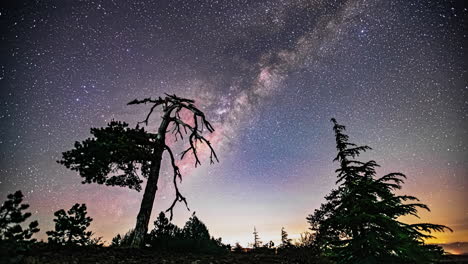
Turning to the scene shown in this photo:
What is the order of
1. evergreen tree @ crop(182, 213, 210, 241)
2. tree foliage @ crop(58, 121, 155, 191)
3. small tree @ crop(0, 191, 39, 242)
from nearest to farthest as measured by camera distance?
small tree @ crop(0, 191, 39, 242) < tree foliage @ crop(58, 121, 155, 191) < evergreen tree @ crop(182, 213, 210, 241)

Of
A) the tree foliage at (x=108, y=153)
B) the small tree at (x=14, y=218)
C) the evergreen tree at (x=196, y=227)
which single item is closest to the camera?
the small tree at (x=14, y=218)

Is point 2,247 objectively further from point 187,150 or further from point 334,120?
point 334,120

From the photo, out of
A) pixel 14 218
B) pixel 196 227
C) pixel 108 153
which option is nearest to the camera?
pixel 14 218

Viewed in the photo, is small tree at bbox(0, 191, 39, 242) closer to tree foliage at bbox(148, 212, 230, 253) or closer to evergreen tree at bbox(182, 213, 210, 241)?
tree foliage at bbox(148, 212, 230, 253)

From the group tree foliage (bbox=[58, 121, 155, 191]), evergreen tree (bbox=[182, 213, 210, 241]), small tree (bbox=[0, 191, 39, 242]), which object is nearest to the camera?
small tree (bbox=[0, 191, 39, 242])

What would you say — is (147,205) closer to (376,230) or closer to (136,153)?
(136,153)

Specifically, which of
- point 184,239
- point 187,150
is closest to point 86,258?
point 184,239

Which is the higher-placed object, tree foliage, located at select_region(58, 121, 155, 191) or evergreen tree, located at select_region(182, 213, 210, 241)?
tree foliage, located at select_region(58, 121, 155, 191)

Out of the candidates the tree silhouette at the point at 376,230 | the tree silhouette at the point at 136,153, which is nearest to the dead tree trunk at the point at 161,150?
the tree silhouette at the point at 136,153

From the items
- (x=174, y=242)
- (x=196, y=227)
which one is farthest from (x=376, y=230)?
(x=196, y=227)

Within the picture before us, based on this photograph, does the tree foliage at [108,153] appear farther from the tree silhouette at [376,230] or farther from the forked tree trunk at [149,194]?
the tree silhouette at [376,230]

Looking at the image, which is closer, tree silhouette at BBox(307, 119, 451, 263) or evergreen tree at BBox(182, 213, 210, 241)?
tree silhouette at BBox(307, 119, 451, 263)

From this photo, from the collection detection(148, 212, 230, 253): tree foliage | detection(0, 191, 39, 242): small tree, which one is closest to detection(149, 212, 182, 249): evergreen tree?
detection(148, 212, 230, 253): tree foliage

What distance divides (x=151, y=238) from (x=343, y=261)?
8207 millimetres
